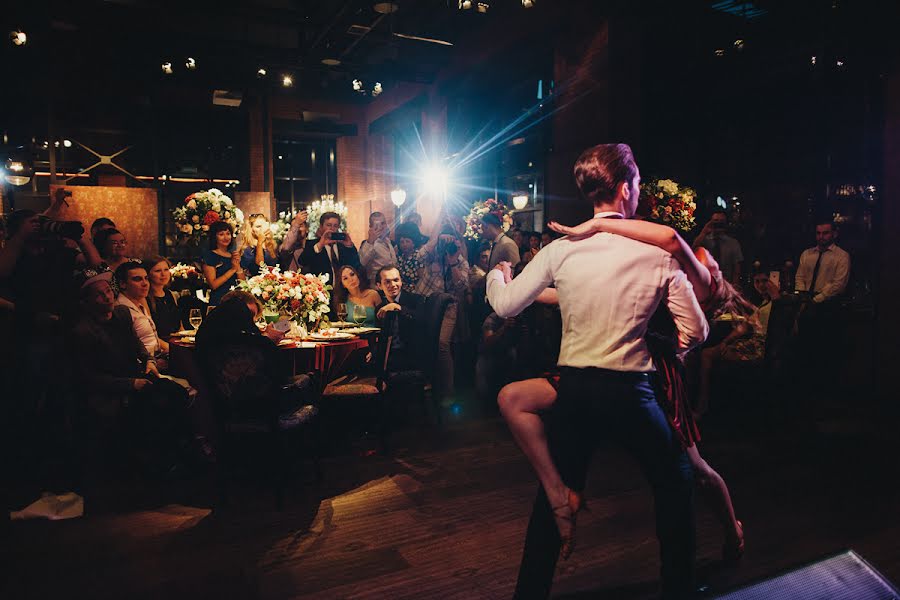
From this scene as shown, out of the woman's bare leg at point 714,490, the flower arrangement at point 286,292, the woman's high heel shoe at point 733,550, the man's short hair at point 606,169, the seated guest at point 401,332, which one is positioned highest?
the man's short hair at point 606,169

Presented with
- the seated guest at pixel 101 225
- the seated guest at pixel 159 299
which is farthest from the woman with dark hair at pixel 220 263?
the seated guest at pixel 101 225

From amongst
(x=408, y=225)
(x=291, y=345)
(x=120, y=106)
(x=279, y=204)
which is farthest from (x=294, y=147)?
(x=291, y=345)

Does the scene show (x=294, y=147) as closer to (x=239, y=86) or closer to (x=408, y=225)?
(x=239, y=86)

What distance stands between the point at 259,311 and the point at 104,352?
95 cm

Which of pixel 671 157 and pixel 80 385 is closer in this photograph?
pixel 80 385

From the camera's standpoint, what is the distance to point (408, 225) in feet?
21.9

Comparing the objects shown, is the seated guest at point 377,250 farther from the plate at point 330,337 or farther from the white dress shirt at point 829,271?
the white dress shirt at point 829,271

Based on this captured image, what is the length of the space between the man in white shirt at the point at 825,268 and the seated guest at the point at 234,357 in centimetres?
509

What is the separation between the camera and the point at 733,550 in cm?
258

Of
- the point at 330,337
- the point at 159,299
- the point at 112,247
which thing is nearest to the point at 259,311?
the point at 330,337

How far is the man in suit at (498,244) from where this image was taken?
6039 mm

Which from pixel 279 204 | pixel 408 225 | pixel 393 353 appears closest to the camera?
pixel 393 353

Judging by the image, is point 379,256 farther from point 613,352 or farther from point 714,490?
point 613,352

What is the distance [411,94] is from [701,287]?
34.7ft
